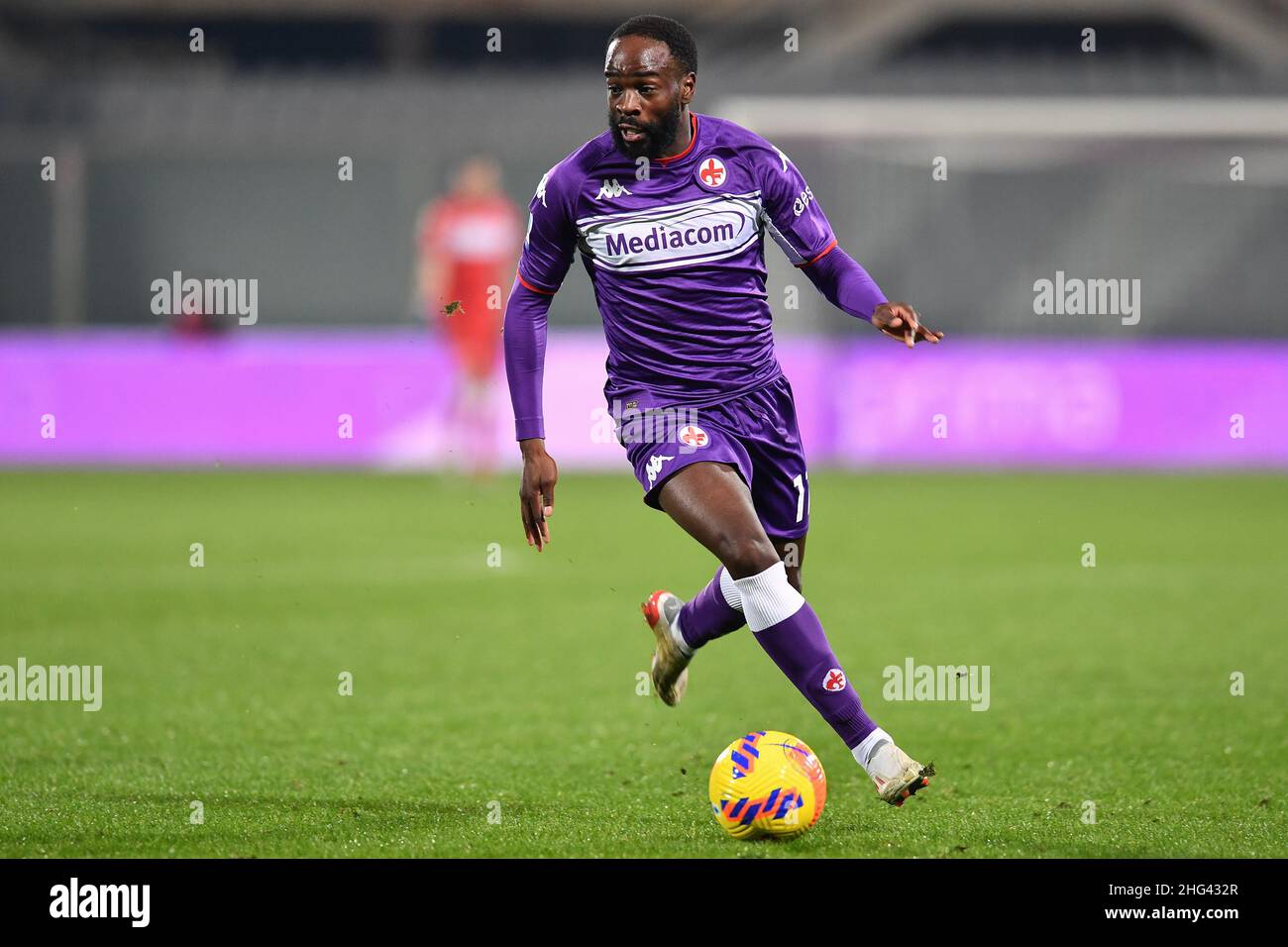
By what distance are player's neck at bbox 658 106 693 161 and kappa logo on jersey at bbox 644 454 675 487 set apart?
870 mm

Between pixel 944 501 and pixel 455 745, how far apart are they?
30.3 ft

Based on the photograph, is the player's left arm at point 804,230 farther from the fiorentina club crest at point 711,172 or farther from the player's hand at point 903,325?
the player's hand at point 903,325

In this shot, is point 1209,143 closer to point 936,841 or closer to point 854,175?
point 854,175

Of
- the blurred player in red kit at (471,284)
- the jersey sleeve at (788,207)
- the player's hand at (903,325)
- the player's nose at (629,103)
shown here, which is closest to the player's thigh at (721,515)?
the player's hand at (903,325)

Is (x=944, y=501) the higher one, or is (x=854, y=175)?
(x=854, y=175)

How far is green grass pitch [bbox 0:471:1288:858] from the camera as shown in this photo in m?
4.86

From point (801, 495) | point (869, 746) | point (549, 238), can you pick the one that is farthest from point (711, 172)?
point (869, 746)

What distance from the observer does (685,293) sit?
5160mm

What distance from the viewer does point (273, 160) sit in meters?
24.1

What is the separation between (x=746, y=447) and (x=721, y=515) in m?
0.42

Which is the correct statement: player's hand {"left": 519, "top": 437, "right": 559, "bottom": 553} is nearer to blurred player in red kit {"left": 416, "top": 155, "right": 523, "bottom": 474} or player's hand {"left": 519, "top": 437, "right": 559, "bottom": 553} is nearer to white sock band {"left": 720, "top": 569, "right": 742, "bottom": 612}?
white sock band {"left": 720, "top": 569, "right": 742, "bottom": 612}

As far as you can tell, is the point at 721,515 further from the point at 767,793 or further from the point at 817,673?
the point at 767,793

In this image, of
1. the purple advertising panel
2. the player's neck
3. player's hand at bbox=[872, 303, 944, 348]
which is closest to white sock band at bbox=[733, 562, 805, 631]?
player's hand at bbox=[872, 303, 944, 348]
